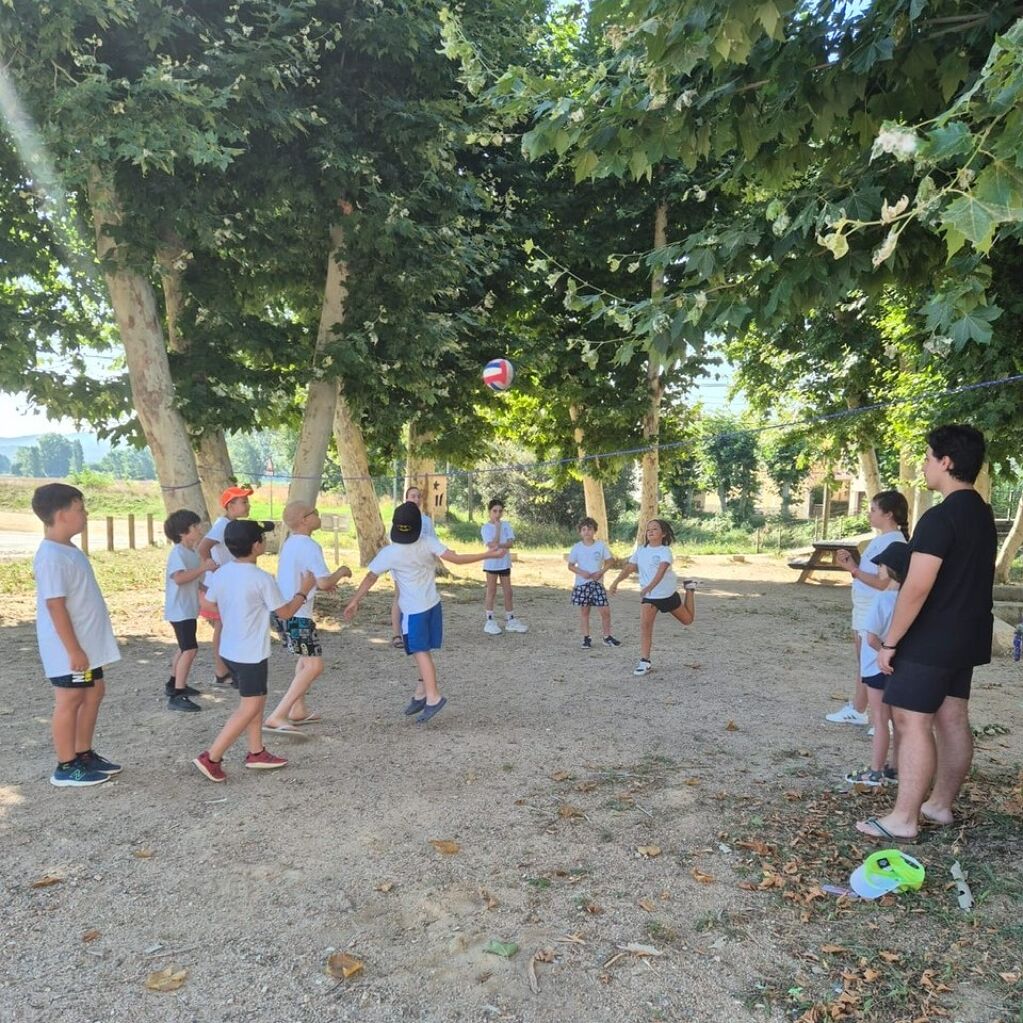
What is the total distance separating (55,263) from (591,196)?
8.92 metres

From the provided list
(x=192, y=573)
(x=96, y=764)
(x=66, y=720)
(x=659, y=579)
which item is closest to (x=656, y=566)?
(x=659, y=579)

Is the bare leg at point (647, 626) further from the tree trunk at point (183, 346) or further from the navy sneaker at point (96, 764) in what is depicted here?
the tree trunk at point (183, 346)

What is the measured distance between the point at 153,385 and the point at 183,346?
1151 mm

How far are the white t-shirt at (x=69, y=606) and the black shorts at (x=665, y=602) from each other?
468 centimetres

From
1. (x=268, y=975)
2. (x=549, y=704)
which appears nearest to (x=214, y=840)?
(x=268, y=975)

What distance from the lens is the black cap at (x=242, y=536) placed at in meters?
4.41

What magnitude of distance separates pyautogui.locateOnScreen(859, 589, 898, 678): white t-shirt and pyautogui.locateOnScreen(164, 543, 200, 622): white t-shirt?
4.70 m

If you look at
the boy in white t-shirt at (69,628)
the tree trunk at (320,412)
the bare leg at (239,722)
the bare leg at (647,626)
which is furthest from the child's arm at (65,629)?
the tree trunk at (320,412)

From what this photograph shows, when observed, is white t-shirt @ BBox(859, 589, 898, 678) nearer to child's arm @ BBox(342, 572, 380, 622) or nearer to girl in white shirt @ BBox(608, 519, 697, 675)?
girl in white shirt @ BBox(608, 519, 697, 675)

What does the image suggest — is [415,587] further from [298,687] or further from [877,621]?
[877,621]

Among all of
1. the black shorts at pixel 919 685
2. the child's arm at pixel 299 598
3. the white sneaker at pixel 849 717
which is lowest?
the white sneaker at pixel 849 717

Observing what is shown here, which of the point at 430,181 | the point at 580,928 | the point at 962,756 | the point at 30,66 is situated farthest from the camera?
the point at 430,181

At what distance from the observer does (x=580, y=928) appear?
9.84ft

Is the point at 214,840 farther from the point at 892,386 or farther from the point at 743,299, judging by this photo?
the point at 892,386
